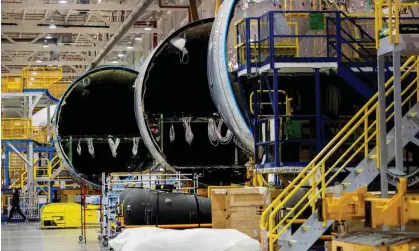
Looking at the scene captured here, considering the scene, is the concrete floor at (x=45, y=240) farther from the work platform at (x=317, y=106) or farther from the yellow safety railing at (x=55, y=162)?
the work platform at (x=317, y=106)

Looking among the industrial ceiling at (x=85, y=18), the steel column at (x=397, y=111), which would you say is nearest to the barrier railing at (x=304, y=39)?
the steel column at (x=397, y=111)

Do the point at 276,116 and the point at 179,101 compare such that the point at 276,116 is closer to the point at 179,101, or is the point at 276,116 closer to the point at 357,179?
the point at 357,179

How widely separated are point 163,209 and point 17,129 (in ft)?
70.2

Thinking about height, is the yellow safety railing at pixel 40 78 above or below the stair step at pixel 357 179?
above

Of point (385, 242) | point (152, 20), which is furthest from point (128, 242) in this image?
point (152, 20)

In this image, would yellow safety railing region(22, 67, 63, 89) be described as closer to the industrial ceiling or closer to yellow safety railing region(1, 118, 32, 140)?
yellow safety railing region(1, 118, 32, 140)

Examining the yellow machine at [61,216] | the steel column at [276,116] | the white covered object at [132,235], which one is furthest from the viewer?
the yellow machine at [61,216]

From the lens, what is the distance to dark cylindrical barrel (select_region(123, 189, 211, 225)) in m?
17.1

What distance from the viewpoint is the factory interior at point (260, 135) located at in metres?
10.2

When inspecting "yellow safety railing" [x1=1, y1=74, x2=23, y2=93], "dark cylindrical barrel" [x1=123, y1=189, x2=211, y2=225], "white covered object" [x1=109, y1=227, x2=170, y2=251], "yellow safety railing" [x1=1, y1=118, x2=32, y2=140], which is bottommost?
"white covered object" [x1=109, y1=227, x2=170, y2=251]

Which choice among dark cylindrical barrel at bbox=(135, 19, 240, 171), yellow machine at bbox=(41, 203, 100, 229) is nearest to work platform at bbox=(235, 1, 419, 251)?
dark cylindrical barrel at bbox=(135, 19, 240, 171)

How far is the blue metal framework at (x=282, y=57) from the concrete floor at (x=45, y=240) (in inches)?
284

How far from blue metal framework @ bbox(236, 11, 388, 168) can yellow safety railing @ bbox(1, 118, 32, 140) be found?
23.0 meters

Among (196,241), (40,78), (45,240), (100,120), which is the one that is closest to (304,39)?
(196,241)
